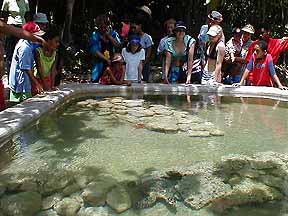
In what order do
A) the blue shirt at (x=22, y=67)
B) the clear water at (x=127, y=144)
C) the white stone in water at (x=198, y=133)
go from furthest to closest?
the blue shirt at (x=22, y=67) < the white stone in water at (x=198, y=133) < the clear water at (x=127, y=144)

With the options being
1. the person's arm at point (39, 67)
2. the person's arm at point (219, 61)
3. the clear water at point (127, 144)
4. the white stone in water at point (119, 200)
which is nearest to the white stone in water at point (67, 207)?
the white stone in water at point (119, 200)

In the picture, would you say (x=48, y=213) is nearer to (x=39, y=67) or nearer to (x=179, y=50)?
(x=39, y=67)

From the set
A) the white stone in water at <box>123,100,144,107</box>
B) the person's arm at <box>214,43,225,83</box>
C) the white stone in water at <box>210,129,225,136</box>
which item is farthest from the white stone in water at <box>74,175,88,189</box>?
the person's arm at <box>214,43,225,83</box>

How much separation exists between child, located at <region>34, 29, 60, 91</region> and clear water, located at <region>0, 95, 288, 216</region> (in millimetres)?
489

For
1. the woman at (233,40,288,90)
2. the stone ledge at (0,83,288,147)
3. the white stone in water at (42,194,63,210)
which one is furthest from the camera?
the woman at (233,40,288,90)

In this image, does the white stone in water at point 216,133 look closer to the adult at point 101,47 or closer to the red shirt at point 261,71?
the red shirt at point 261,71

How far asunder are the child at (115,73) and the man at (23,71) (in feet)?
4.58

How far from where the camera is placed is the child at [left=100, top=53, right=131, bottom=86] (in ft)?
20.5

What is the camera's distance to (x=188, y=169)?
3.26 meters

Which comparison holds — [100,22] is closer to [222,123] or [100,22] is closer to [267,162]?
[222,123]

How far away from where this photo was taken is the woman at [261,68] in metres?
6.09

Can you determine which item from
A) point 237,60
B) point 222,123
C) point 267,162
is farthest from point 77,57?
point 267,162

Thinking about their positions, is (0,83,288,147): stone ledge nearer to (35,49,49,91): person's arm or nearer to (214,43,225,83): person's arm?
(35,49,49,91): person's arm

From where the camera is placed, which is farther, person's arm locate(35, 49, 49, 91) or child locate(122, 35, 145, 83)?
child locate(122, 35, 145, 83)
